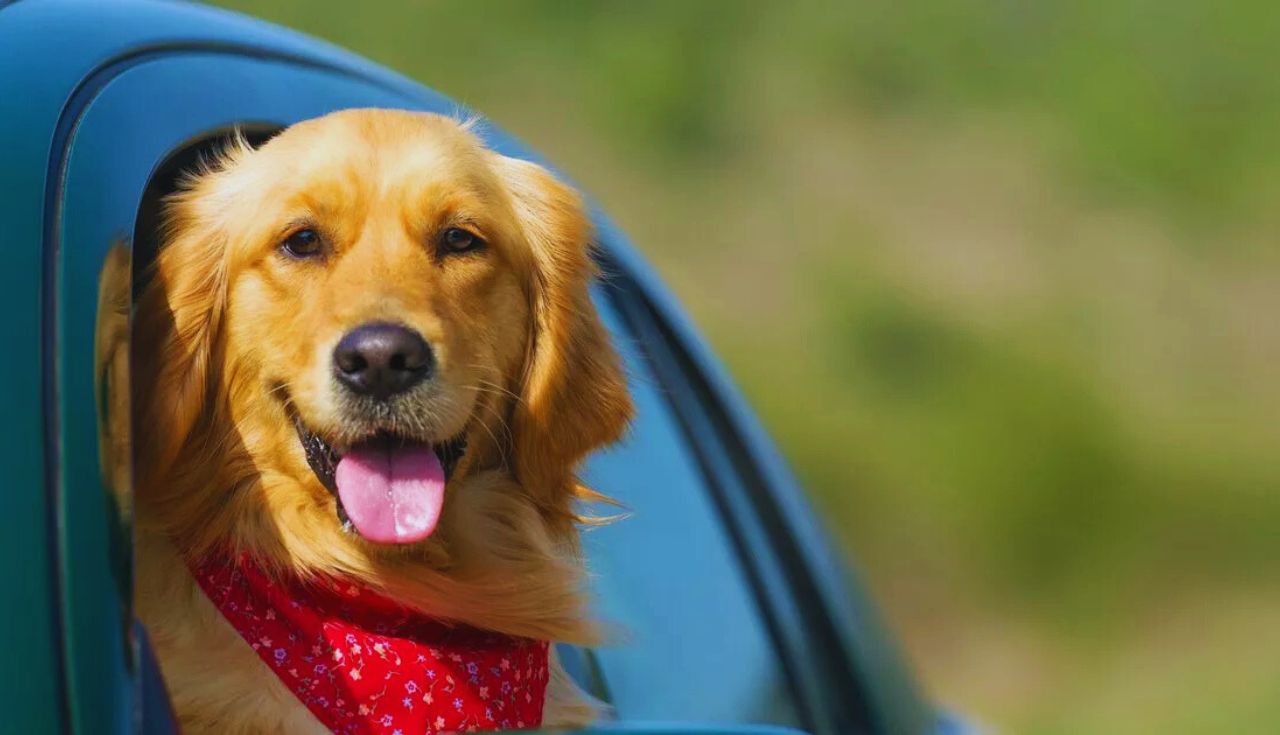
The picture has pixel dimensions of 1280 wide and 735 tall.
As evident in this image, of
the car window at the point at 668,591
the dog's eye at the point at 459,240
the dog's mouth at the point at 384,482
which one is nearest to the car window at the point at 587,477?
the car window at the point at 668,591

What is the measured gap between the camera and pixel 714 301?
13.9m

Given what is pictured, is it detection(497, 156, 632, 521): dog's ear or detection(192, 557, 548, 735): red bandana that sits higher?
detection(497, 156, 632, 521): dog's ear

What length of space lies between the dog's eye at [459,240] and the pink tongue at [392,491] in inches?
12.4

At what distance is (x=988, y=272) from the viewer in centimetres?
1455

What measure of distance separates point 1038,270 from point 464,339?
12.4 metres

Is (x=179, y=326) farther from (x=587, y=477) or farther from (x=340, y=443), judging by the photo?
(x=587, y=477)

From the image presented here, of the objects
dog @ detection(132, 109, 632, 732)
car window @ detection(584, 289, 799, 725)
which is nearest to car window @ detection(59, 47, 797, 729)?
car window @ detection(584, 289, 799, 725)

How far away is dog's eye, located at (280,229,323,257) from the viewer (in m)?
2.53

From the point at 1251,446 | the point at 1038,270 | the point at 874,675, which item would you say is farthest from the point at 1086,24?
the point at 874,675

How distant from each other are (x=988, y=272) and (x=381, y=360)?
12.5m

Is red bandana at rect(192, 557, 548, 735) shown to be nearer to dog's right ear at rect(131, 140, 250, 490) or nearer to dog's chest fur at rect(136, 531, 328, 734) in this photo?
dog's chest fur at rect(136, 531, 328, 734)

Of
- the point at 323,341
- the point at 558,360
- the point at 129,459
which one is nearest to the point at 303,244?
the point at 323,341

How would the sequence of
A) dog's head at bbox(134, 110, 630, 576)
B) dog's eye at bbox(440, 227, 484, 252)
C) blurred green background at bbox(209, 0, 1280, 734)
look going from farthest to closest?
blurred green background at bbox(209, 0, 1280, 734), dog's eye at bbox(440, 227, 484, 252), dog's head at bbox(134, 110, 630, 576)

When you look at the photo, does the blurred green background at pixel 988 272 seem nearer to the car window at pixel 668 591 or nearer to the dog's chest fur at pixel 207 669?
the car window at pixel 668 591
